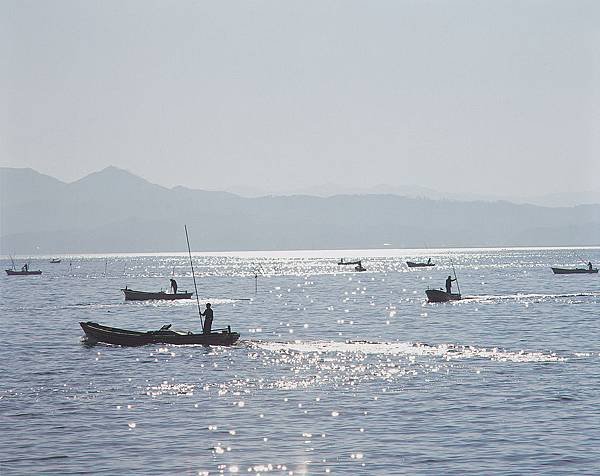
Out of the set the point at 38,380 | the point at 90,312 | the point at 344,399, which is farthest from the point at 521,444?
the point at 90,312

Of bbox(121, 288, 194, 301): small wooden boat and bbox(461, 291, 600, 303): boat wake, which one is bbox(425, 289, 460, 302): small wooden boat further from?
bbox(121, 288, 194, 301): small wooden boat

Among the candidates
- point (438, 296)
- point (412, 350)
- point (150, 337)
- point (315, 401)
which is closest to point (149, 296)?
point (438, 296)

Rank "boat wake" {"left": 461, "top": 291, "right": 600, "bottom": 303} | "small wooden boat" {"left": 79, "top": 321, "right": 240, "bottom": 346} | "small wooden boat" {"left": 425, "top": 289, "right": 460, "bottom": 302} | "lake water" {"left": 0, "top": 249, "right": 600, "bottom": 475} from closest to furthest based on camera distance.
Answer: "lake water" {"left": 0, "top": 249, "right": 600, "bottom": 475}
"small wooden boat" {"left": 79, "top": 321, "right": 240, "bottom": 346}
"small wooden boat" {"left": 425, "top": 289, "right": 460, "bottom": 302}
"boat wake" {"left": 461, "top": 291, "right": 600, "bottom": 303}

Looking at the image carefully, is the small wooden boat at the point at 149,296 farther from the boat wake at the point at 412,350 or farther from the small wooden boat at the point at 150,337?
the boat wake at the point at 412,350

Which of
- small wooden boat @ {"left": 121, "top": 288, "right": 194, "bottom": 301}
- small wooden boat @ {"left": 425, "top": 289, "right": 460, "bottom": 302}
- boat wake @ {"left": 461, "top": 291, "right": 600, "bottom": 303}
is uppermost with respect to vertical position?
small wooden boat @ {"left": 121, "top": 288, "right": 194, "bottom": 301}

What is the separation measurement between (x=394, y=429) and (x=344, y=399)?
19.1ft

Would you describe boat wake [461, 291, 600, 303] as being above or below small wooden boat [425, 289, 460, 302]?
below

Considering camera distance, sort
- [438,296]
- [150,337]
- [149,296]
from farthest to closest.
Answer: [149,296] → [438,296] → [150,337]

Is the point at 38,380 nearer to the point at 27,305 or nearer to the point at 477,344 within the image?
the point at 477,344

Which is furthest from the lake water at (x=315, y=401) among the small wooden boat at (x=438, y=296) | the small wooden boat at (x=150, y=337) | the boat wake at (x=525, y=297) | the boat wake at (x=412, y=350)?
the boat wake at (x=525, y=297)

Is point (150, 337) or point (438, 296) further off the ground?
point (150, 337)

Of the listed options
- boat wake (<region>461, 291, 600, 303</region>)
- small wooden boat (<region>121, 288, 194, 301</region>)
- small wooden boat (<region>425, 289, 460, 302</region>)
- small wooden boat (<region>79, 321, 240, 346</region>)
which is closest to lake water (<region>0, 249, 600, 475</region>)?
small wooden boat (<region>79, 321, 240, 346</region>)

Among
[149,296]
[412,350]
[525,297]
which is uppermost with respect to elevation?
[149,296]

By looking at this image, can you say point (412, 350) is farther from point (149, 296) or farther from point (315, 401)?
point (149, 296)
